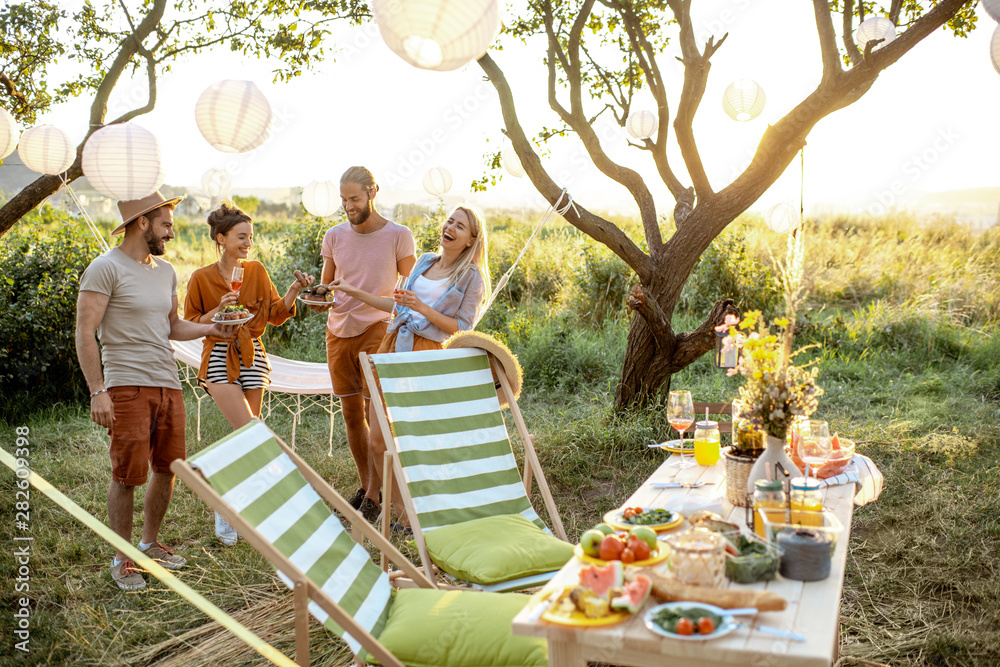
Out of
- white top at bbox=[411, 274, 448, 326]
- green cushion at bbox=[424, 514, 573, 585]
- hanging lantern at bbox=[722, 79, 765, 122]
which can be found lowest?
green cushion at bbox=[424, 514, 573, 585]

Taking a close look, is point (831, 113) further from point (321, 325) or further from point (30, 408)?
point (30, 408)

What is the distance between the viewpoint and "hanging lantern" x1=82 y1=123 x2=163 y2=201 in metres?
3.28

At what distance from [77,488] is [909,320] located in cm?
728

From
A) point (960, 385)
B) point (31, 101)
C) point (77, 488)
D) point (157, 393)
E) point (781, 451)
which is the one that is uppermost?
point (31, 101)

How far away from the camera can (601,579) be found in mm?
1615

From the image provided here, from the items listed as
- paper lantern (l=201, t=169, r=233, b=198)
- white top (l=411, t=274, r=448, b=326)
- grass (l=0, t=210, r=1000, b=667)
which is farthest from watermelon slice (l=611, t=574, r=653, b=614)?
paper lantern (l=201, t=169, r=233, b=198)

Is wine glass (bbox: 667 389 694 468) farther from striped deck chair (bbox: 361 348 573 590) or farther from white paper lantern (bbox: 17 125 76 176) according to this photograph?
white paper lantern (bbox: 17 125 76 176)

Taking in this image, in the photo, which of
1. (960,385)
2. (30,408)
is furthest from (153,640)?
(960,385)

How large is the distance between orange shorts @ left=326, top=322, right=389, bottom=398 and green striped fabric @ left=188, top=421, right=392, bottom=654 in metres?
1.48

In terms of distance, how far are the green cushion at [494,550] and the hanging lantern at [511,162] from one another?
2885 millimetres

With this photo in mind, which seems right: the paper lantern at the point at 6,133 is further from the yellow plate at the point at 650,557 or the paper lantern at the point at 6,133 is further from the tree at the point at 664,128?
the yellow plate at the point at 650,557

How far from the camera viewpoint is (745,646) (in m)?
1.42

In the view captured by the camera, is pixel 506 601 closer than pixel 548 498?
Yes

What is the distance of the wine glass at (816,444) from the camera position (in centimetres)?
249
